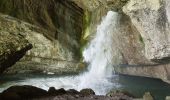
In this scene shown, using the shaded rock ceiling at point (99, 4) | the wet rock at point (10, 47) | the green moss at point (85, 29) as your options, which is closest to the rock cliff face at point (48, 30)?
the green moss at point (85, 29)

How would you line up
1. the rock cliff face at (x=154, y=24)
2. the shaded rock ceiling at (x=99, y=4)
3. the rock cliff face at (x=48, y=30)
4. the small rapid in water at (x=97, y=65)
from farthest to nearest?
the rock cliff face at (x=48, y=30)
the small rapid in water at (x=97, y=65)
the shaded rock ceiling at (x=99, y=4)
the rock cliff face at (x=154, y=24)

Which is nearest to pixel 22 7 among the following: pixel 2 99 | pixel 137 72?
pixel 137 72

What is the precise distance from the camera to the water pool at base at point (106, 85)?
18.2 m

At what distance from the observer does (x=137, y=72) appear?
70.4ft

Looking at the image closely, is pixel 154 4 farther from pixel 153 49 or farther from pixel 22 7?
pixel 22 7

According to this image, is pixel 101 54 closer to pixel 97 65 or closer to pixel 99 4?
pixel 97 65

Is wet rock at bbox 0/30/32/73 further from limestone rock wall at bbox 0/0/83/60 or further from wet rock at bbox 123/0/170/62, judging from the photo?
limestone rock wall at bbox 0/0/83/60

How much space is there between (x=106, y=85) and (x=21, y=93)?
29.0 feet

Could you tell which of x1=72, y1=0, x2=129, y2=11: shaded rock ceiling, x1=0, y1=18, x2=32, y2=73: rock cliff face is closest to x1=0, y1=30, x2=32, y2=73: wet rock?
x1=0, y1=18, x2=32, y2=73: rock cliff face

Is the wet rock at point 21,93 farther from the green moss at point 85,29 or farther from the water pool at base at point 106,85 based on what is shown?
the green moss at point 85,29

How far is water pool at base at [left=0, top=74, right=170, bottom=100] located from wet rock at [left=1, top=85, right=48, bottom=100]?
593 centimetres

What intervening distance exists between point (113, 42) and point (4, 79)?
805cm

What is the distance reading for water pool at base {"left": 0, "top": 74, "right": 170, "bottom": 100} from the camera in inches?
719

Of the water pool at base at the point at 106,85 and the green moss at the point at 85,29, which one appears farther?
the green moss at the point at 85,29
